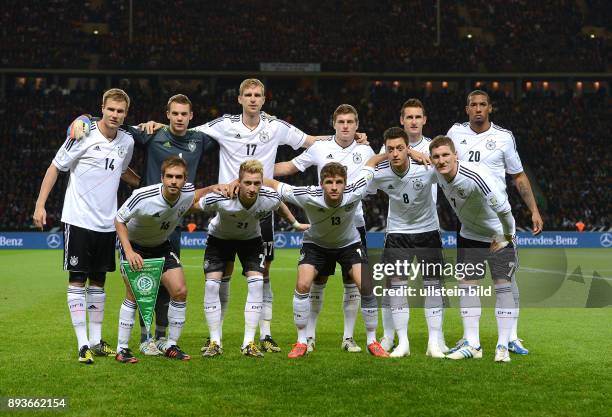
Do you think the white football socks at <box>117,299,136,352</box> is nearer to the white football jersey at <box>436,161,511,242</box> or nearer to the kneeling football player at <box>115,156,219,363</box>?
the kneeling football player at <box>115,156,219,363</box>

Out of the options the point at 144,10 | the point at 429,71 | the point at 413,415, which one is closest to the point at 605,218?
the point at 429,71

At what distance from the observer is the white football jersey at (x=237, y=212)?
733 centimetres

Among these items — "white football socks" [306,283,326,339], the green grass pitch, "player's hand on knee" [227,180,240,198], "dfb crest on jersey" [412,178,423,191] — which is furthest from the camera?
"white football socks" [306,283,326,339]

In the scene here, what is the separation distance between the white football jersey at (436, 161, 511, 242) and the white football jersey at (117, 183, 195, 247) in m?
2.33

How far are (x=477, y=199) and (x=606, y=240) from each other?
22.4 meters

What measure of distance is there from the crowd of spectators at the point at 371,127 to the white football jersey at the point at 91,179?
70.1 ft

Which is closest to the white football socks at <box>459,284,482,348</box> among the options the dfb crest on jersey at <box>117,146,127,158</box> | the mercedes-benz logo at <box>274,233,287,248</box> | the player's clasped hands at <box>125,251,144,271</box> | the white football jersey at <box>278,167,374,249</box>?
the white football jersey at <box>278,167,374,249</box>

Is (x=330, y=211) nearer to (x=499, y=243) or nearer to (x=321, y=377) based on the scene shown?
(x=499, y=243)

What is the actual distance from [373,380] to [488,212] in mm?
2085

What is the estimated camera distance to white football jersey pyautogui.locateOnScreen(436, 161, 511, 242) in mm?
7109

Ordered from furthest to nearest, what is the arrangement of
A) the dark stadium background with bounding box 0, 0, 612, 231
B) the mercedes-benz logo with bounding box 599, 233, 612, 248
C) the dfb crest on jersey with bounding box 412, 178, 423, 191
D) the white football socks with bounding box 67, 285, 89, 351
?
the dark stadium background with bounding box 0, 0, 612, 231 → the mercedes-benz logo with bounding box 599, 233, 612, 248 → the dfb crest on jersey with bounding box 412, 178, 423, 191 → the white football socks with bounding box 67, 285, 89, 351

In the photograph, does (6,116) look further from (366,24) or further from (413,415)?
(413,415)

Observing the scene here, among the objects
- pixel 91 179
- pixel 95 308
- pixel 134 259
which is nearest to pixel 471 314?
pixel 134 259

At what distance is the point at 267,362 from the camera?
7.19 m
